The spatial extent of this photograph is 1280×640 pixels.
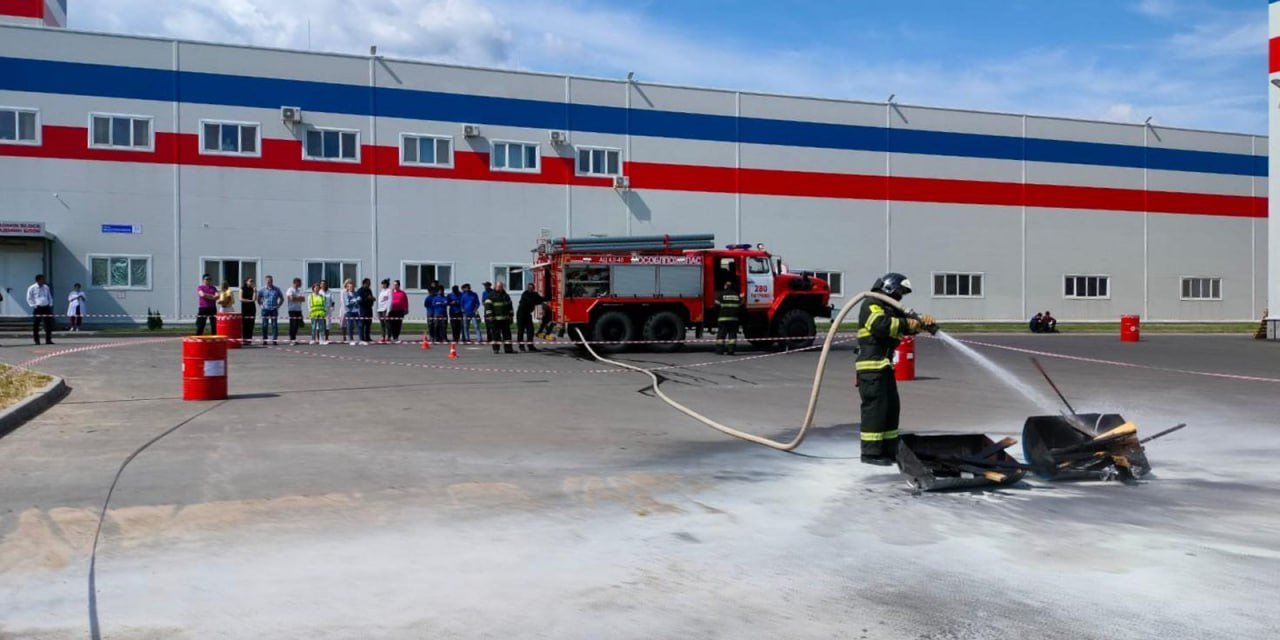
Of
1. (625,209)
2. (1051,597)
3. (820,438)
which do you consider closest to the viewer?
(1051,597)

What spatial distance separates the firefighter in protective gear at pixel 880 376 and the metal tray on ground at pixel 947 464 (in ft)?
0.76

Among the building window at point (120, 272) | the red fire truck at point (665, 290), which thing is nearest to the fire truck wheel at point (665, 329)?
the red fire truck at point (665, 290)

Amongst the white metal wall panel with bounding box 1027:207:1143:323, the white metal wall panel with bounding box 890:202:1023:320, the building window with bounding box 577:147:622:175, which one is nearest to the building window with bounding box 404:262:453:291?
the building window with bounding box 577:147:622:175

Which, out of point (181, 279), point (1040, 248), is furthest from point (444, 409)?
point (1040, 248)

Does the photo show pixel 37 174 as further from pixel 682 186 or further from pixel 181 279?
pixel 682 186

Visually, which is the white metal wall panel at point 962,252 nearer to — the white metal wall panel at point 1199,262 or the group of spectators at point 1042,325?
the group of spectators at point 1042,325

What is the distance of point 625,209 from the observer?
116ft

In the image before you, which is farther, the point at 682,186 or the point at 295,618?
the point at 682,186

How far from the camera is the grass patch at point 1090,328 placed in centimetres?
3653

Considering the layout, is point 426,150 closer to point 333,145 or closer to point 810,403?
point 333,145

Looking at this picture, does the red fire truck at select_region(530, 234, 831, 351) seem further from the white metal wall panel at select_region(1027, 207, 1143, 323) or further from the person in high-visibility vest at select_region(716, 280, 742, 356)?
the white metal wall panel at select_region(1027, 207, 1143, 323)

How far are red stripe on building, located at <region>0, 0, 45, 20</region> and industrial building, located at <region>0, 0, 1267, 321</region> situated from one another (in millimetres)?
133

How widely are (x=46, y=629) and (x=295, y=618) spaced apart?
1.01 m

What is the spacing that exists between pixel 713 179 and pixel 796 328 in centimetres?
1479
